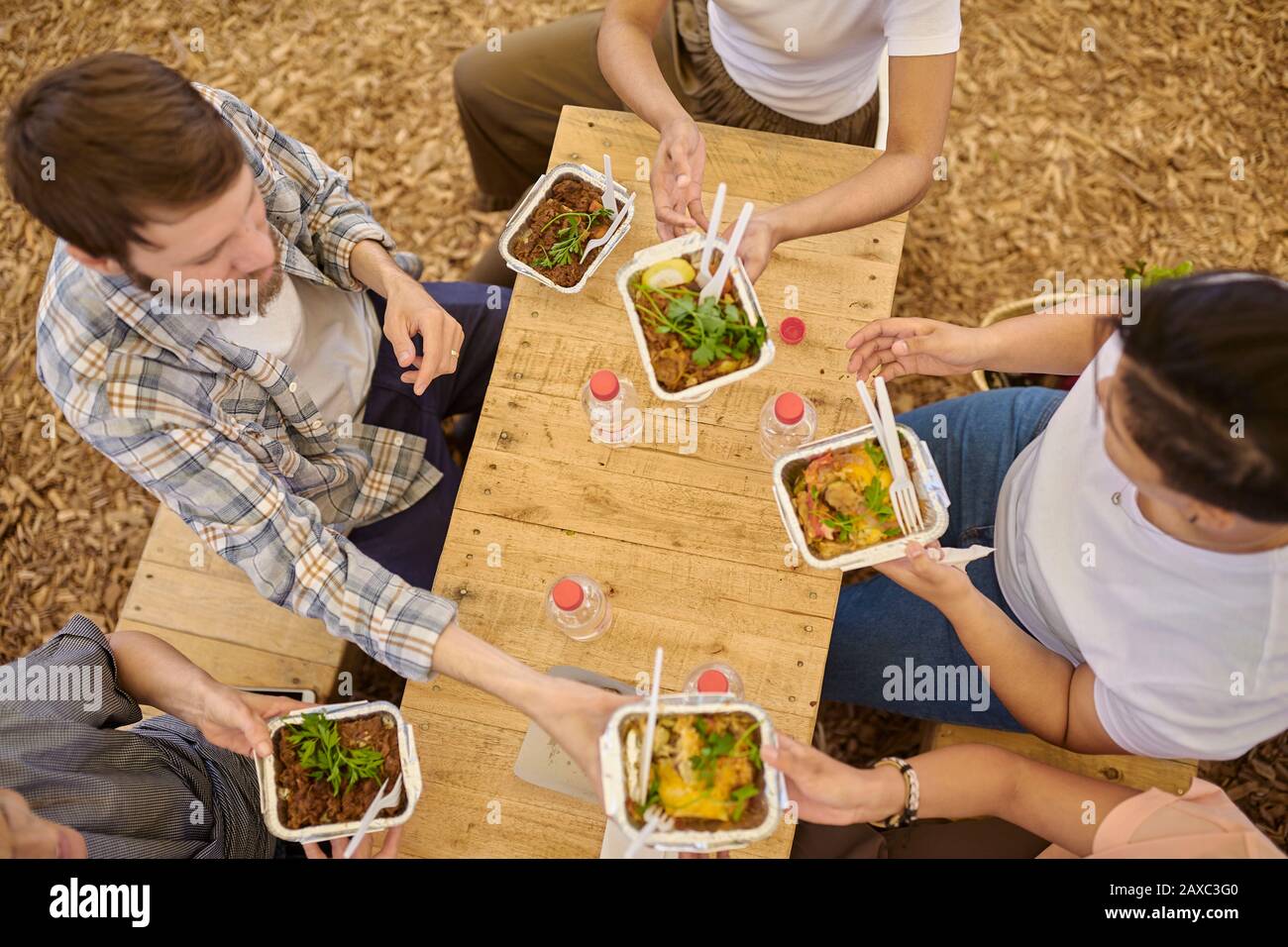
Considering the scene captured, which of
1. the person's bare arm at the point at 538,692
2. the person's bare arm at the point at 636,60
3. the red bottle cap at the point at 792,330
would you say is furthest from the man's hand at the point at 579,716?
the person's bare arm at the point at 636,60

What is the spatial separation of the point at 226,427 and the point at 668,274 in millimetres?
906

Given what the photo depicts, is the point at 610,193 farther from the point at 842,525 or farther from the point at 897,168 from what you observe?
the point at 842,525

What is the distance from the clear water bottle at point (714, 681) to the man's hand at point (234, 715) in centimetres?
73

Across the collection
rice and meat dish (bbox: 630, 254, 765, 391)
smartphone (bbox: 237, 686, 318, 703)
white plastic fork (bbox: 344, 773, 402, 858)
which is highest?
rice and meat dish (bbox: 630, 254, 765, 391)

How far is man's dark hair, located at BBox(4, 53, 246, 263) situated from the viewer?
1.45m

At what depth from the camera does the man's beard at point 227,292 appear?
1.61m

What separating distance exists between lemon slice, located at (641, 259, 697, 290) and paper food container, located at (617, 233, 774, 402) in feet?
0.04

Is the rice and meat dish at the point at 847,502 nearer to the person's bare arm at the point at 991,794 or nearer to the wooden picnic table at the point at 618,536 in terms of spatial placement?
the wooden picnic table at the point at 618,536

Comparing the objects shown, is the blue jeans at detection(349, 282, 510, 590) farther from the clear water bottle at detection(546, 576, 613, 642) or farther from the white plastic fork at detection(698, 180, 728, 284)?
the white plastic fork at detection(698, 180, 728, 284)

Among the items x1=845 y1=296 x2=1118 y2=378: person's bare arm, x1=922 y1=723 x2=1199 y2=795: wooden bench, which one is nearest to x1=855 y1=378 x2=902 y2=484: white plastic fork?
x1=845 y1=296 x2=1118 y2=378: person's bare arm

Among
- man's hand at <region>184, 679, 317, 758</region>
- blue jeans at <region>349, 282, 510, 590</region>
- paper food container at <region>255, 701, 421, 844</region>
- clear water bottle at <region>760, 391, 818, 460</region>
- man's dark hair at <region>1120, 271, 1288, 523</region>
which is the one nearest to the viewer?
man's dark hair at <region>1120, 271, 1288, 523</region>

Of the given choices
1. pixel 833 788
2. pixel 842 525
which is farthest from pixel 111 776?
pixel 842 525
